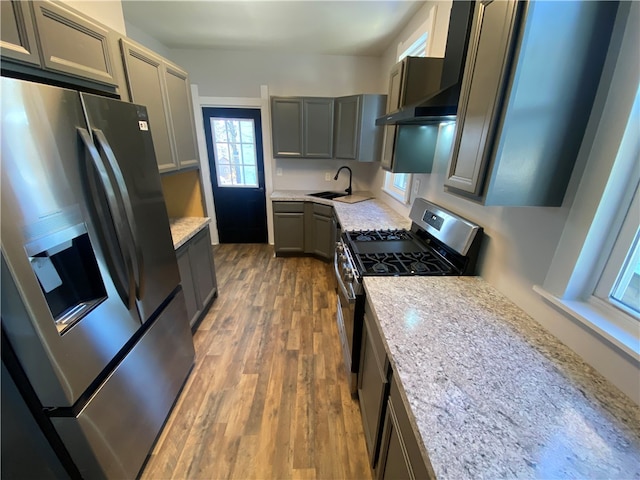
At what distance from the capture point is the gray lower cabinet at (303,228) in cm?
343

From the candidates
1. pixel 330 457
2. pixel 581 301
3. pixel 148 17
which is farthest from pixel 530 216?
pixel 148 17

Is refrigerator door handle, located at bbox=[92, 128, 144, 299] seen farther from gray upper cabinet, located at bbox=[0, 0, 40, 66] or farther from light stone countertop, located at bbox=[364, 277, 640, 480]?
light stone countertop, located at bbox=[364, 277, 640, 480]

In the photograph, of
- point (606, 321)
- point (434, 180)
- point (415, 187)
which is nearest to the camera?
point (606, 321)

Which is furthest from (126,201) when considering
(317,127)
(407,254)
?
(317,127)

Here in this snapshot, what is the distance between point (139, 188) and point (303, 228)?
2.42 meters

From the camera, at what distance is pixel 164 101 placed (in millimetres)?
1996

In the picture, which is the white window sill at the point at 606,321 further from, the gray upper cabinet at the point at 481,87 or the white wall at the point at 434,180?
the gray upper cabinet at the point at 481,87

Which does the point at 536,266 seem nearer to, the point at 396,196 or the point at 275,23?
the point at 396,196

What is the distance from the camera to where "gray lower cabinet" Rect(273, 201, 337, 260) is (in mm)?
3426

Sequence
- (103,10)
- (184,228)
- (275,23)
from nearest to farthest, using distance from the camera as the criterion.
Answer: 1. (103,10)
2. (184,228)
3. (275,23)

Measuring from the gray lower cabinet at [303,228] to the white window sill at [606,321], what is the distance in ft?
8.30

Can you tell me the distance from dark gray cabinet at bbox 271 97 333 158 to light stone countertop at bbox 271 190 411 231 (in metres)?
0.60

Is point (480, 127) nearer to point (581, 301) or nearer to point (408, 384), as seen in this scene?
point (581, 301)

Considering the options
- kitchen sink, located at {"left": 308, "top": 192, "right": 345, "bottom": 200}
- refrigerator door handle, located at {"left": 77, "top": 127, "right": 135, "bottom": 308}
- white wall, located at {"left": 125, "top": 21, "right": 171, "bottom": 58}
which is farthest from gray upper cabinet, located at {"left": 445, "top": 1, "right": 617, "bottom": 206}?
white wall, located at {"left": 125, "top": 21, "right": 171, "bottom": 58}
